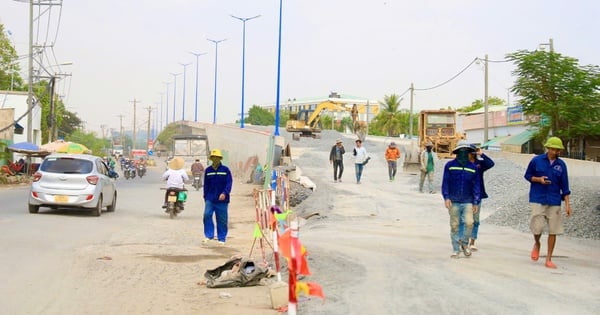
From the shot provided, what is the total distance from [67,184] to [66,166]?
1.95 feet

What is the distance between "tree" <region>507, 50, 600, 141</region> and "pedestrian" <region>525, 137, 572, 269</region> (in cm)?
3250

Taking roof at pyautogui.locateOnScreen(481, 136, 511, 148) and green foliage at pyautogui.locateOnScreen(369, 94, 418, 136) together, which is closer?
roof at pyautogui.locateOnScreen(481, 136, 511, 148)

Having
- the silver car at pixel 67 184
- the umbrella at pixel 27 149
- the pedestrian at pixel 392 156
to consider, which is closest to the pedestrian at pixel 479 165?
the silver car at pixel 67 184

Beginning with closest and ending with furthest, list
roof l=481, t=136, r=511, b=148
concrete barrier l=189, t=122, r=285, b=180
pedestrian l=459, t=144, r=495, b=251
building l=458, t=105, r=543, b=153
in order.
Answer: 1. pedestrian l=459, t=144, r=495, b=251
2. concrete barrier l=189, t=122, r=285, b=180
3. building l=458, t=105, r=543, b=153
4. roof l=481, t=136, r=511, b=148

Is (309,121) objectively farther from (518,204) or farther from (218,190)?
(218,190)

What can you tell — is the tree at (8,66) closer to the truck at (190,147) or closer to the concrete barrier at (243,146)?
the concrete barrier at (243,146)

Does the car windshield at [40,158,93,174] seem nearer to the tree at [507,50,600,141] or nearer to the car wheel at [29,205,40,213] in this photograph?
the car wheel at [29,205,40,213]

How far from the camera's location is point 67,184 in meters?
18.5

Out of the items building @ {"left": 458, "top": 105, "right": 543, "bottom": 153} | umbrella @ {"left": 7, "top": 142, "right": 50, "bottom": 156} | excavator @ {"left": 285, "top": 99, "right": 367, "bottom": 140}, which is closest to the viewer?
umbrella @ {"left": 7, "top": 142, "right": 50, "bottom": 156}

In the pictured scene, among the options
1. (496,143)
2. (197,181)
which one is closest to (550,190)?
(197,181)

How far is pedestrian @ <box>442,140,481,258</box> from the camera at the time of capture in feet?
35.0

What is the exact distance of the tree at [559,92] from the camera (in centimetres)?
4138

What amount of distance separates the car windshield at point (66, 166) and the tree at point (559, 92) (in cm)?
2997

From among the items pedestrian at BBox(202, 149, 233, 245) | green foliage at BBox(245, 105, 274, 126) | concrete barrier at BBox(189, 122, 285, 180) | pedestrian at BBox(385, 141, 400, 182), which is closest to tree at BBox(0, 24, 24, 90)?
concrete barrier at BBox(189, 122, 285, 180)
